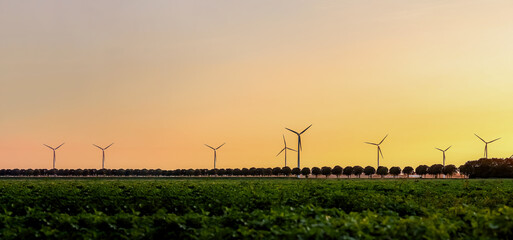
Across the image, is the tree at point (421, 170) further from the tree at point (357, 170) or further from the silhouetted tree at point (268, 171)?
the silhouetted tree at point (268, 171)

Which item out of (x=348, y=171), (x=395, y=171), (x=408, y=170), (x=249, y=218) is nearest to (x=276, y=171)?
(x=348, y=171)

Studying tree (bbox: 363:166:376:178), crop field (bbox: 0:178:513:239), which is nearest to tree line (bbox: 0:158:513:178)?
tree (bbox: 363:166:376:178)

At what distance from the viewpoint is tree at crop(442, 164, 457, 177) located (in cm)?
16062

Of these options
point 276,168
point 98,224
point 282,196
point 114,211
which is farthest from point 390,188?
point 276,168

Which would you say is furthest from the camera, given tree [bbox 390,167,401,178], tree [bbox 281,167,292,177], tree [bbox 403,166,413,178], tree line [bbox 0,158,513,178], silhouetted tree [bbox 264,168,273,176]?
silhouetted tree [bbox 264,168,273,176]

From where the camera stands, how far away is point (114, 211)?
36438 mm

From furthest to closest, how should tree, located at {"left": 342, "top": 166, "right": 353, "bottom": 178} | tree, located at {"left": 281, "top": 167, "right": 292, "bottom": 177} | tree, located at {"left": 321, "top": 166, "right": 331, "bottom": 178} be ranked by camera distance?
tree, located at {"left": 281, "top": 167, "right": 292, "bottom": 177} → tree, located at {"left": 321, "top": 166, "right": 331, "bottom": 178} → tree, located at {"left": 342, "top": 166, "right": 353, "bottom": 178}

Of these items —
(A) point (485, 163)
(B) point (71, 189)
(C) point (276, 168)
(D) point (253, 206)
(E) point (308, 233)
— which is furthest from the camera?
(C) point (276, 168)

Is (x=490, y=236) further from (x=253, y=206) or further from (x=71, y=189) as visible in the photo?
(x=71, y=189)

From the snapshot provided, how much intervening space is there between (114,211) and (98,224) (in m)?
14.7

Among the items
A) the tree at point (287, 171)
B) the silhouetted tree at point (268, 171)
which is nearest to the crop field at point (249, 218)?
the tree at point (287, 171)

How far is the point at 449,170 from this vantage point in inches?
6363

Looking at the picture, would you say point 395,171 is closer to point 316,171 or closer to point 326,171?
point 326,171

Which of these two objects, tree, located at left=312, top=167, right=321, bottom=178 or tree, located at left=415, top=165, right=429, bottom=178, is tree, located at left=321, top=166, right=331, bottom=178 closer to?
tree, located at left=312, top=167, right=321, bottom=178
